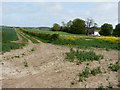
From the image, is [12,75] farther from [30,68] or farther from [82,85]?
[82,85]

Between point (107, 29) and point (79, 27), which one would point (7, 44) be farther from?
point (107, 29)

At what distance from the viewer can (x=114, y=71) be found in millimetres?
5914

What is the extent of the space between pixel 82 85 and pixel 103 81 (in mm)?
1018

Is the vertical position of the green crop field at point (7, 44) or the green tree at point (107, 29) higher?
the green tree at point (107, 29)

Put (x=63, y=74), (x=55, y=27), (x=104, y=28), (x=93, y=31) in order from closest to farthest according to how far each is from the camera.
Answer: (x=63, y=74) < (x=104, y=28) < (x=93, y=31) < (x=55, y=27)

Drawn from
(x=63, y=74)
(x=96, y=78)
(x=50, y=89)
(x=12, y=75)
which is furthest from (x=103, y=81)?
(x=12, y=75)

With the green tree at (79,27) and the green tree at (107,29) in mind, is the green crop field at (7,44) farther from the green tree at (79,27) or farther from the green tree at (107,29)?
the green tree at (107,29)

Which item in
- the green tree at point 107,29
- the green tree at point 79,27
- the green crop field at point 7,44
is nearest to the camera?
the green crop field at point 7,44

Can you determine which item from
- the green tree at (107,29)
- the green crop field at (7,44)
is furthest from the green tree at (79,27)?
the green crop field at (7,44)

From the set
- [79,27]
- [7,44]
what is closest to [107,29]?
[79,27]

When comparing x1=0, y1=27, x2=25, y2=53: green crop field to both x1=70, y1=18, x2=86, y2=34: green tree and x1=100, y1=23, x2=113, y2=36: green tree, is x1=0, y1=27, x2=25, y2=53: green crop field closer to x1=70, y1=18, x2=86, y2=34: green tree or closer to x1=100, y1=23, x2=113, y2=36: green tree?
x1=70, y1=18, x2=86, y2=34: green tree

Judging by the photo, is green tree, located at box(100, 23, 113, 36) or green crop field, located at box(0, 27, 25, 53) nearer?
green crop field, located at box(0, 27, 25, 53)

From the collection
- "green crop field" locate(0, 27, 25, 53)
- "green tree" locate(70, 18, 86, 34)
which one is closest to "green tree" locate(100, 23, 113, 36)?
"green tree" locate(70, 18, 86, 34)

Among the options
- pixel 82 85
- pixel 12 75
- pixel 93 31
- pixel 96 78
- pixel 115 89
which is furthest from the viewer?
pixel 93 31
